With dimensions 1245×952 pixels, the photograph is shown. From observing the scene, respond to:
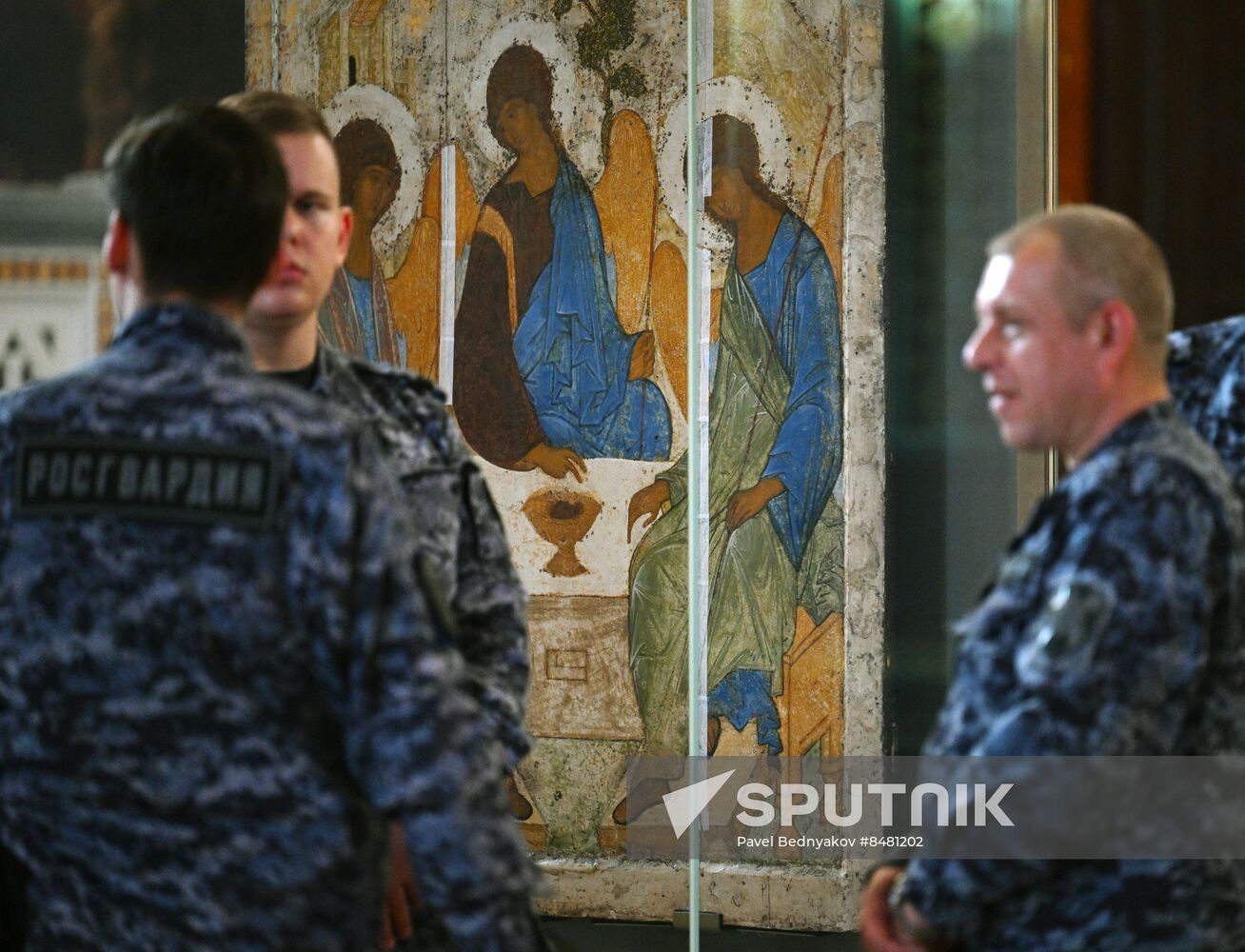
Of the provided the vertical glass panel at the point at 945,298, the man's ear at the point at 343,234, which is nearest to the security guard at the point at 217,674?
the man's ear at the point at 343,234

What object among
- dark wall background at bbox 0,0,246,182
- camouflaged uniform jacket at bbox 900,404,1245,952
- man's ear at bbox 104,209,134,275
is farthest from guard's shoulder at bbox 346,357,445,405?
dark wall background at bbox 0,0,246,182

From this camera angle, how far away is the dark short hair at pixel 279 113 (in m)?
2.30

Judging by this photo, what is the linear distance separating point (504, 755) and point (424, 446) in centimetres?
51

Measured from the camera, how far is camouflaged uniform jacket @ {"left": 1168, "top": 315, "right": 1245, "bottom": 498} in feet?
7.62

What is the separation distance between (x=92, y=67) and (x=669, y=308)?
96.1 inches

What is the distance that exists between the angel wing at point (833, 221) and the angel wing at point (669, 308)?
69.2 inches

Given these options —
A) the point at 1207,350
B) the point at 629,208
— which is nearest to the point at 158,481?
the point at 1207,350

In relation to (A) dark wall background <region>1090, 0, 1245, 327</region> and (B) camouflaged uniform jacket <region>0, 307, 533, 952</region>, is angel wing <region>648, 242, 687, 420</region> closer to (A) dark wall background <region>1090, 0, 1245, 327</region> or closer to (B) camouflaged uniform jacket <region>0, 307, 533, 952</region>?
(B) camouflaged uniform jacket <region>0, 307, 533, 952</region>

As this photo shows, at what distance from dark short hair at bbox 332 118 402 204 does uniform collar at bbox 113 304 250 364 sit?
4.21 m

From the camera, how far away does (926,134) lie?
3.63 m

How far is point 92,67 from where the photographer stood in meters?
5.81

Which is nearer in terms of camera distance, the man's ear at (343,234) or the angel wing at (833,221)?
the man's ear at (343,234)

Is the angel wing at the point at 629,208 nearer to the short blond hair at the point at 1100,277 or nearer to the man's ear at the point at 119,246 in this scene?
the short blond hair at the point at 1100,277

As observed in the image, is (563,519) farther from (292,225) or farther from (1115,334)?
(1115,334)
